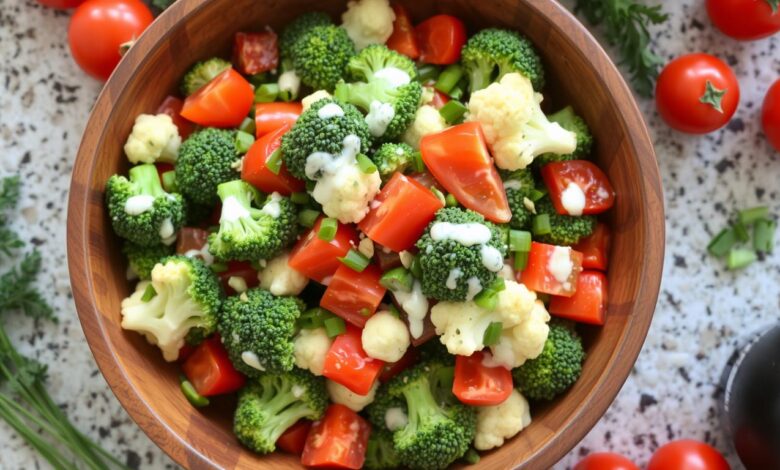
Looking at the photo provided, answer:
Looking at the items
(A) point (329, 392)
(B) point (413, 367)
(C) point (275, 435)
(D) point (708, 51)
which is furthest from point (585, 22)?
(C) point (275, 435)

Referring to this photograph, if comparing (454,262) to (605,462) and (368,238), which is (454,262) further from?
(605,462)

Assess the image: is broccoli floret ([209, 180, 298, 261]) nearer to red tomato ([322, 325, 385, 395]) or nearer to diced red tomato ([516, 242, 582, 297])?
red tomato ([322, 325, 385, 395])

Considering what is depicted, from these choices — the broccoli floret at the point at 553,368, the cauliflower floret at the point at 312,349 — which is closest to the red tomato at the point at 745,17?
the broccoli floret at the point at 553,368

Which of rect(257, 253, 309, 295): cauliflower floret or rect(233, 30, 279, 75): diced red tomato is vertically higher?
rect(233, 30, 279, 75): diced red tomato

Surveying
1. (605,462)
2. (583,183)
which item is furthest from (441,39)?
(605,462)

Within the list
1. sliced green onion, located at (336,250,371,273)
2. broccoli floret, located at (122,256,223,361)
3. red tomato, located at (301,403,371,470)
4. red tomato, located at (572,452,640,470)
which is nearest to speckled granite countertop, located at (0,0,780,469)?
red tomato, located at (572,452,640,470)

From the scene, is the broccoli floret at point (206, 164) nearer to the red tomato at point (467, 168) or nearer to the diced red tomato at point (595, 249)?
the red tomato at point (467, 168)
